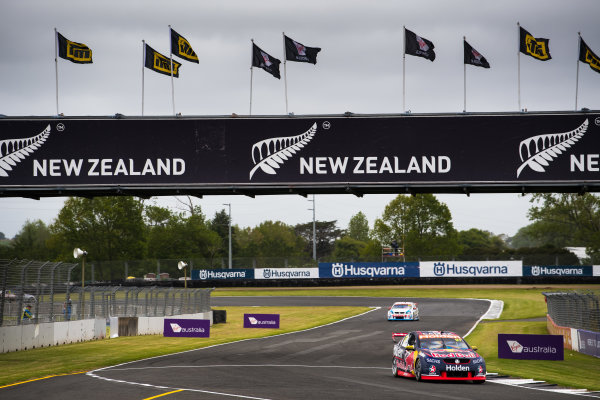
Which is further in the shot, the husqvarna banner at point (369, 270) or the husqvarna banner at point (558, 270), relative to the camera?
the husqvarna banner at point (369, 270)

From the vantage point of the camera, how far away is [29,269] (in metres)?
27.3

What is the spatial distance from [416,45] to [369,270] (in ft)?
172

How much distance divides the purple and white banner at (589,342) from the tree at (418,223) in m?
79.5

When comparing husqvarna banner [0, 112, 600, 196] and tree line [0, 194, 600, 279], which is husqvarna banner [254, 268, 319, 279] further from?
husqvarna banner [0, 112, 600, 196]

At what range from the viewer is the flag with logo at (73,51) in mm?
24844

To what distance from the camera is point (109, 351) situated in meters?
29.6

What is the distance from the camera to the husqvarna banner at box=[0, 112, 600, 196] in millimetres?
20812

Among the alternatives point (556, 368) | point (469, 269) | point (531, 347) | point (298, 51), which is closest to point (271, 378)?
point (556, 368)

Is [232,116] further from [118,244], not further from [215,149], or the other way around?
[118,244]

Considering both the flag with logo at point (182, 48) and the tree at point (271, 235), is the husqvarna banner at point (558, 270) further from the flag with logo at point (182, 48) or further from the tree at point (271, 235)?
the tree at point (271, 235)

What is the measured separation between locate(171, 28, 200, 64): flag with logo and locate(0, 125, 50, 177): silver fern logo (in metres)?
5.37

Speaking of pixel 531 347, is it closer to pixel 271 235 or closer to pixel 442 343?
pixel 442 343

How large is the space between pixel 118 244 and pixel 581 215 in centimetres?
6291

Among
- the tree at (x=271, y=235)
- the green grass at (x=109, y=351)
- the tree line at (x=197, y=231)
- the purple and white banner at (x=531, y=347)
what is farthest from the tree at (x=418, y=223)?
the purple and white banner at (x=531, y=347)
